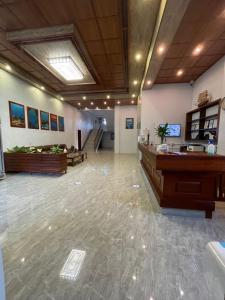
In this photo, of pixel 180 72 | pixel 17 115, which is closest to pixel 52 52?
pixel 17 115

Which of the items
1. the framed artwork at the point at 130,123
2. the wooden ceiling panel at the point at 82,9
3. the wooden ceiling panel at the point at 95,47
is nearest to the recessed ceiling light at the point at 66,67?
the wooden ceiling panel at the point at 95,47

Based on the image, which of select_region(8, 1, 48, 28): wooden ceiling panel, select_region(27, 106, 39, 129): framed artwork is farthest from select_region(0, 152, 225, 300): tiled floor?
select_region(27, 106, 39, 129): framed artwork

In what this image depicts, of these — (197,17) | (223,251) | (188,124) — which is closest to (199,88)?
(188,124)

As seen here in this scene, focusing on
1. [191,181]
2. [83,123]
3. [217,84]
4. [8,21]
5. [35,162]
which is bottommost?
[35,162]

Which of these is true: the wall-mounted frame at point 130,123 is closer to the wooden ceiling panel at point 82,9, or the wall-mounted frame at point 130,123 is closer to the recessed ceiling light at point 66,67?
the recessed ceiling light at point 66,67

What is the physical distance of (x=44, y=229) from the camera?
7.79 feet

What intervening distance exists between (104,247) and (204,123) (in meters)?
5.46

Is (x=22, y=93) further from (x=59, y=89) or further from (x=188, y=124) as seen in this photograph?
(x=188, y=124)

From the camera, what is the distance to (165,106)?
7016mm

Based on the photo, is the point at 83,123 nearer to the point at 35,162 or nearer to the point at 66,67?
the point at 66,67

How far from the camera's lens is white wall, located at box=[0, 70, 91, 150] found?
5.96 metres

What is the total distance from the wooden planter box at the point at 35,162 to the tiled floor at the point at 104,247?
1.89 m

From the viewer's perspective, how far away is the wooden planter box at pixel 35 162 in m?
5.52

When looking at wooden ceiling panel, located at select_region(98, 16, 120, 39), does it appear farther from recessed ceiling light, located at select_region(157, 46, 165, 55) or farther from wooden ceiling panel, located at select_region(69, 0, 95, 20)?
recessed ceiling light, located at select_region(157, 46, 165, 55)
